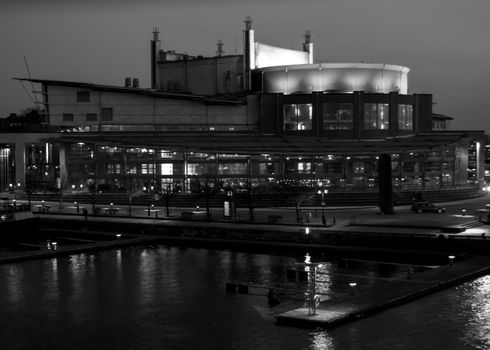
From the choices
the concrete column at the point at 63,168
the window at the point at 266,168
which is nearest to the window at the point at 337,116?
the window at the point at 266,168

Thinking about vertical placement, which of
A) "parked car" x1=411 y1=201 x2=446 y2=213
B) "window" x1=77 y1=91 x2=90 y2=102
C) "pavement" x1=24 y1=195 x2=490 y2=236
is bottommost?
"pavement" x1=24 y1=195 x2=490 y2=236

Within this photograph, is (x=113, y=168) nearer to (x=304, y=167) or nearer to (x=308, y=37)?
(x=304, y=167)

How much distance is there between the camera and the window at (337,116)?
100m

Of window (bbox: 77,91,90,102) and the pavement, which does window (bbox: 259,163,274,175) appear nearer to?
the pavement

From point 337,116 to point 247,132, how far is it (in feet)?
38.8

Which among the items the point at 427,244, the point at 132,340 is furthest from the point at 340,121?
the point at 132,340

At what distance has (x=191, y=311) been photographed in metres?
32.3

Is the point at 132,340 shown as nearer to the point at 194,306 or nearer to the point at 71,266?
the point at 194,306

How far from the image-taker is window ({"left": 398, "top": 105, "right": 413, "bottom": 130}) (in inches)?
4075

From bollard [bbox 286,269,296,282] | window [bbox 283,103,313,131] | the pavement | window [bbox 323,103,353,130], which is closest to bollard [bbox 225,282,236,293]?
bollard [bbox 286,269,296,282]

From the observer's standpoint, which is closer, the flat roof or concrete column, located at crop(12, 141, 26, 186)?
the flat roof

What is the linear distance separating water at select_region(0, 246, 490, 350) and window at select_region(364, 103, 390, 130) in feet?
187

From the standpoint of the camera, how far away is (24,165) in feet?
355

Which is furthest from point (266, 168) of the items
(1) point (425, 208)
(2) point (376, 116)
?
(1) point (425, 208)
